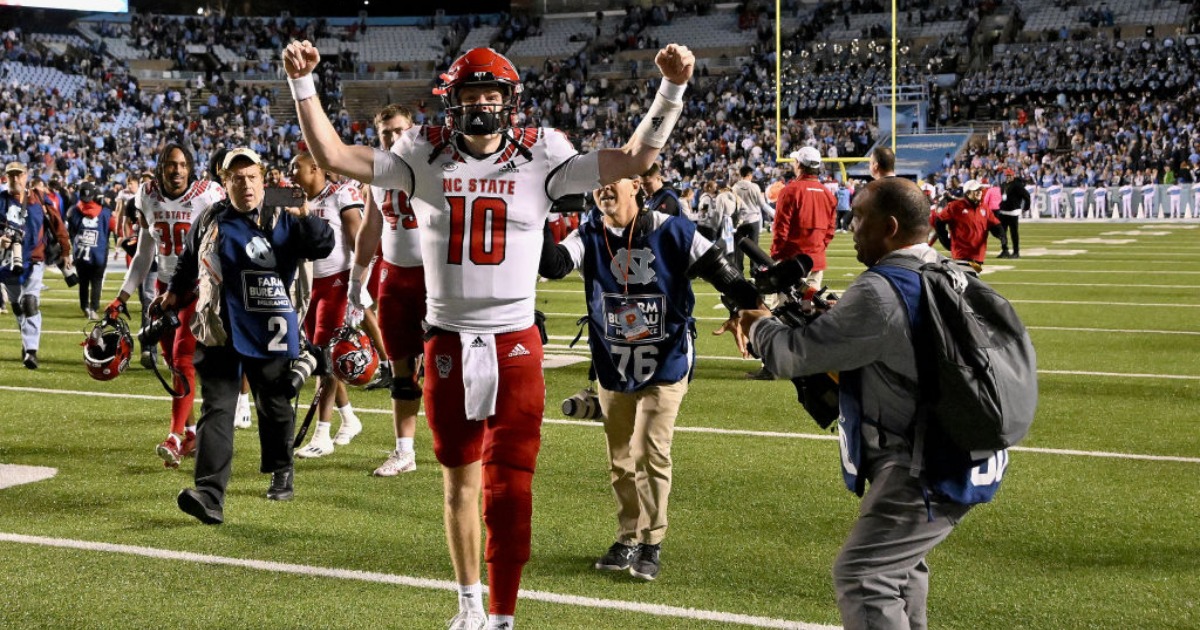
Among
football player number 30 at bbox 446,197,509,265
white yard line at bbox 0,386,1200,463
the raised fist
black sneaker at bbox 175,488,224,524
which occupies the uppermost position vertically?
the raised fist

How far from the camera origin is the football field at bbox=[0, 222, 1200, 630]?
4.75 m

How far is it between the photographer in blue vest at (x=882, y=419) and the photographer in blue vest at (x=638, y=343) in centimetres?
173

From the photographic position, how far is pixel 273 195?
20.7ft

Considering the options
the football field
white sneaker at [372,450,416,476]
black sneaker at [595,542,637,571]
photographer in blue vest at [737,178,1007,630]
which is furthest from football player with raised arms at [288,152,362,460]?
photographer in blue vest at [737,178,1007,630]

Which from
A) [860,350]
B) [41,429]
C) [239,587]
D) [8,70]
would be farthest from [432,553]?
[8,70]

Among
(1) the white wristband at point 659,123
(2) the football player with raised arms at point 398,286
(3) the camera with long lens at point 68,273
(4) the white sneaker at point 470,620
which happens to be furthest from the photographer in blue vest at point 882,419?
(3) the camera with long lens at point 68,273

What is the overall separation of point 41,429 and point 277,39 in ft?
179

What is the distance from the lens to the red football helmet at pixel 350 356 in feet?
23.1

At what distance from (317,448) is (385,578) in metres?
2.74

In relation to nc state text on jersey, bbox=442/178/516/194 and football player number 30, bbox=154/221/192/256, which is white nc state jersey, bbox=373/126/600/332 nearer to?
nc state text on jersey, bbox=442/178/516/194

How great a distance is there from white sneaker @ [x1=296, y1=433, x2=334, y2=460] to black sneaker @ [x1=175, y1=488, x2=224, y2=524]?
1.63m

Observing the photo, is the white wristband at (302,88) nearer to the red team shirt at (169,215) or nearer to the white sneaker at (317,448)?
the white sneaker at (317,448)

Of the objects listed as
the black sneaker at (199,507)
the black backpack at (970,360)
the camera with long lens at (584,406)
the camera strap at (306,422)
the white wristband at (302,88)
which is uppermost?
the white wristband at (302,88)

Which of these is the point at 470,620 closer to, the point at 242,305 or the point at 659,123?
the point at 659,123
